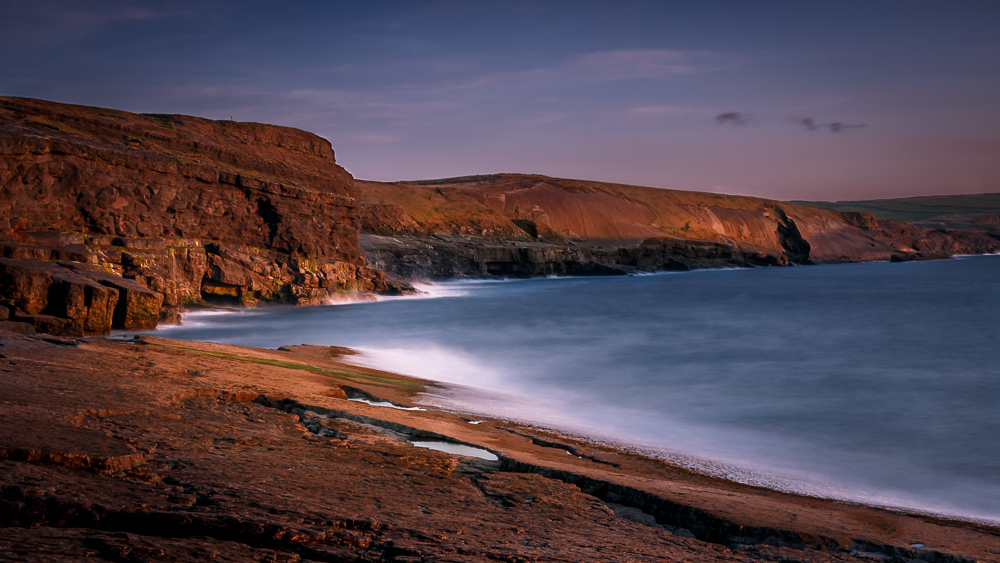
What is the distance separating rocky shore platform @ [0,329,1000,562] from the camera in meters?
2.96

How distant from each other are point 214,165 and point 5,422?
28.9 m

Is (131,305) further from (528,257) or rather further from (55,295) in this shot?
(528,257)

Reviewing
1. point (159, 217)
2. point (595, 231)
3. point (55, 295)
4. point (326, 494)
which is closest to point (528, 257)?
point (595, 231)

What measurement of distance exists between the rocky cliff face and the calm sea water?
2.44 meters

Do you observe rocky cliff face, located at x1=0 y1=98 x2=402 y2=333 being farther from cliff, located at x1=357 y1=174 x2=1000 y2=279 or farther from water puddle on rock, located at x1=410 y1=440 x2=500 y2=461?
cliff, located at x1=357 y1=174 x2=1000 y2=279

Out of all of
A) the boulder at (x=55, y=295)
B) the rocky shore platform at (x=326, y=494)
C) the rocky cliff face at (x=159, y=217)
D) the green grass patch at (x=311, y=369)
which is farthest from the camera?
the rocky cliff face at (x=159, y=217)

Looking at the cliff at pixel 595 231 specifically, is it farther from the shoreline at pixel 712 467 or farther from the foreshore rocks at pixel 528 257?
the shoreline at pixel 712 467

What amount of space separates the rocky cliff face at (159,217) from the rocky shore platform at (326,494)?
8651 mm

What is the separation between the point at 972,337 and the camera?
23.9 metres

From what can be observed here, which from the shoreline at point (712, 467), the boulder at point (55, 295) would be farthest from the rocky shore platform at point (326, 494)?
the boulder at point (55, 295)

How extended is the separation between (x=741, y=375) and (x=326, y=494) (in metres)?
14.8

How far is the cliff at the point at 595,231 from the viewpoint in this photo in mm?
62562

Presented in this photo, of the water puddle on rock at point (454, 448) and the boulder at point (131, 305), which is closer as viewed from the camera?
the water puddle on rock at point (454, 448)

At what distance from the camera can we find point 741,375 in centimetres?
1658
